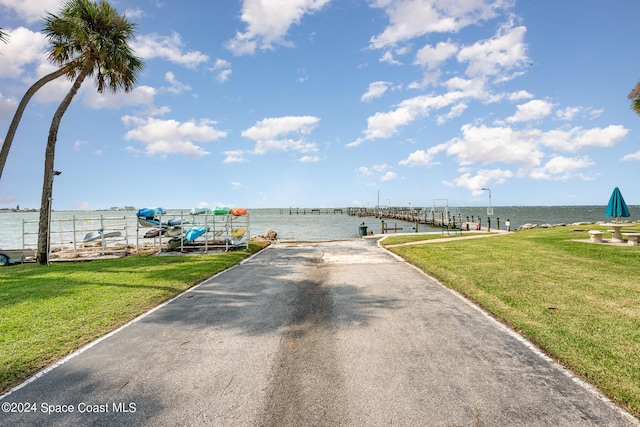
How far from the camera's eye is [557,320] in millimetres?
5723

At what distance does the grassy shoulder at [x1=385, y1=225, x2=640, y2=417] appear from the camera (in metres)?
4.18

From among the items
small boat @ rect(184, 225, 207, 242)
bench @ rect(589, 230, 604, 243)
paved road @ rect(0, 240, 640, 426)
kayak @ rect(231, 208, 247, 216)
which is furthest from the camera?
kayak @ rect(231, 208, 247, 216)

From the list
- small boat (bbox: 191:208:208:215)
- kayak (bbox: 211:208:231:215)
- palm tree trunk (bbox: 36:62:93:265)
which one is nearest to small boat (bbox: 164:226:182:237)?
small boat (bbox: 191:208:208:215)

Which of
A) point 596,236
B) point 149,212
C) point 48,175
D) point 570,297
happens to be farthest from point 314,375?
point 596,236

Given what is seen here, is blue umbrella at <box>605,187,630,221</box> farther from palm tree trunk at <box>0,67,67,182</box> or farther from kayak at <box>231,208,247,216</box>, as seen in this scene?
palm tree trunk at <box>0,67,67,182</box>

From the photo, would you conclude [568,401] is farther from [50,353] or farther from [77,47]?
[77,47]

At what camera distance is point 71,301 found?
735 centimetres

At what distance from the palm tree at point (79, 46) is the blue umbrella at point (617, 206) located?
2880 cm

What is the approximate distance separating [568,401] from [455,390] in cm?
117

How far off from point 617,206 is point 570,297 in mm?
17319

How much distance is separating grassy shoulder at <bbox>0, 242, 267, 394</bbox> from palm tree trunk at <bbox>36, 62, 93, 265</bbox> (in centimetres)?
168

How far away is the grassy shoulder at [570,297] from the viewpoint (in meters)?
4.18

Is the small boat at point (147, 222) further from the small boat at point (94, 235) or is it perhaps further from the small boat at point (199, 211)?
the small boat at point (94, 235)

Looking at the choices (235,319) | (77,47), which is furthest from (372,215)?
(235,319)
